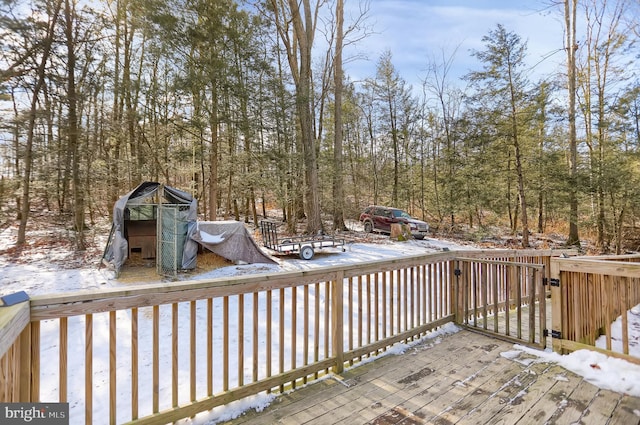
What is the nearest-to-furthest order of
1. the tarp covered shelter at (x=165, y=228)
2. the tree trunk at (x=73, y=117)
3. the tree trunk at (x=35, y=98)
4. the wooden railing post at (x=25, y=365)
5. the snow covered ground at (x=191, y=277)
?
the wooden railing post at (x=25, y=365)
the snow covered ground at (x=191, y=277)
the tarp covered shelter at (x=165, y=228)
the tree trunk at (x=35, y=98)
the tree trunk at (x=73, y=117)

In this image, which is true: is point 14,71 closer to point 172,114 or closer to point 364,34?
point 172,114

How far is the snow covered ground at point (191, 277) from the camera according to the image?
7.55 feet

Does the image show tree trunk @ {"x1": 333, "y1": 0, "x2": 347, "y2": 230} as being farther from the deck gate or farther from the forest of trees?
the deck gate

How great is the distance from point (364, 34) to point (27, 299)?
1552 centimetres

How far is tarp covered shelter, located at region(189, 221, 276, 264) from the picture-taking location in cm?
790

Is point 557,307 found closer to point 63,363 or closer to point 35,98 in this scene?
point 63,363

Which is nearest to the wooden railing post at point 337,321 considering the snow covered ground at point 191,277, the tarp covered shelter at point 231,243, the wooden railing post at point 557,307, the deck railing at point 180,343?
the deck railing at point 180,343

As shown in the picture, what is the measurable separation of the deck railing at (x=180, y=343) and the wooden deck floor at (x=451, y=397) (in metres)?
0.21

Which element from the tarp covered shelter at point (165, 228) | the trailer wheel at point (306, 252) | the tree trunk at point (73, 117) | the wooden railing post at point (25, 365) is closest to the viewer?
the wooden railing post at point (25, 365)

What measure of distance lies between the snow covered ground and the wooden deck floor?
0.47 feet

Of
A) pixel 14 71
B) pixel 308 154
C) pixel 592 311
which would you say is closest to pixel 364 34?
pixel 308 154

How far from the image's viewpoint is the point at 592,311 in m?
2.89

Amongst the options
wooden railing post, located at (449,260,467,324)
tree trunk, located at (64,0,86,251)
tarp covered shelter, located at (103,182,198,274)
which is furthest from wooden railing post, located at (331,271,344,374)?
tree trunk, located at (64,0,86,251)

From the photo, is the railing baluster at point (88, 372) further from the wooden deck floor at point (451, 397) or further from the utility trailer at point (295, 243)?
the utility trailer at point (295, 243)
